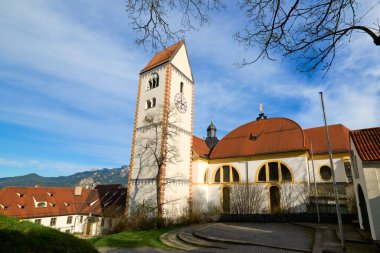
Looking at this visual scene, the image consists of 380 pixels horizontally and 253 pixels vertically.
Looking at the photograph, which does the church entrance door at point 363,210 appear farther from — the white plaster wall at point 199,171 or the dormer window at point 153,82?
the dormer window at point 153,82

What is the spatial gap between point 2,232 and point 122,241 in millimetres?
8732

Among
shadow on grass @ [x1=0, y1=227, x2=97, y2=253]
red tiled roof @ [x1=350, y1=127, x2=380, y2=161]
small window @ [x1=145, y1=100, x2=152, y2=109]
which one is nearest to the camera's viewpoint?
shadow on grass @ [x1=0, y1=227, x2=97, y2=253]

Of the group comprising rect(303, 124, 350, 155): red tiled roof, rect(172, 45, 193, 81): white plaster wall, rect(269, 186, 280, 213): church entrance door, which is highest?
rect(172, 45, 193, 81): white plaster wall

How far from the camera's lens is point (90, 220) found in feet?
114

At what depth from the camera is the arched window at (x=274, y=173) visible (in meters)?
23.0

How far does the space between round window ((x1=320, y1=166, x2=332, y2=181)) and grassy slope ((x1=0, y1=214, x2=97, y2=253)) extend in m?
23.3

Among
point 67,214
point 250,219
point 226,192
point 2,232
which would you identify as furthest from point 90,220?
point 2,232

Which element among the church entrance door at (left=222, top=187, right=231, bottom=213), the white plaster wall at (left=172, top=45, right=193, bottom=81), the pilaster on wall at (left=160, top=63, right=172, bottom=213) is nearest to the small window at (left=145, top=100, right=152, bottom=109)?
the pilaster on wall at (left=160, top=63, right=172, bottom=213)

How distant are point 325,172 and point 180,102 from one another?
54.8 ft

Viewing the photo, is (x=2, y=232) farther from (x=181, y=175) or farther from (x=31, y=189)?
(x=31, y=189)

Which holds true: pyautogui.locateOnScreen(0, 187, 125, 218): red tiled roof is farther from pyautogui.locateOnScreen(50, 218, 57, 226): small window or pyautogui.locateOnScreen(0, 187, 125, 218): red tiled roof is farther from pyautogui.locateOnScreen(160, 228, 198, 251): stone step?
pyautogui.locateOnScreen(160, 228, 198, 251): stone step

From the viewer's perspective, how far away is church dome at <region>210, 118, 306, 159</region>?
79.2 feet

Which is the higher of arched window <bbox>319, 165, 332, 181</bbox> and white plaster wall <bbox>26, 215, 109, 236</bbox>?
arched window <bbox>319, 165, 332, 181</bbox>

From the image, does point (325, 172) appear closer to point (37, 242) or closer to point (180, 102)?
point (180, 102)
